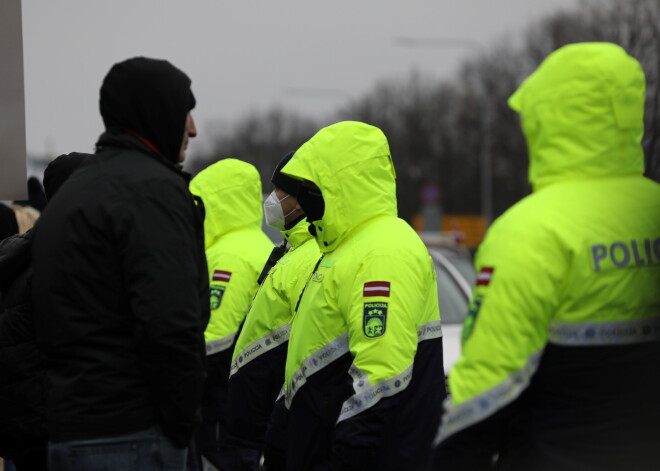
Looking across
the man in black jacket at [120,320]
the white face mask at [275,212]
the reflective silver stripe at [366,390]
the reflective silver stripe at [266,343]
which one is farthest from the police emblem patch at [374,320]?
the white face mask at [275,212]

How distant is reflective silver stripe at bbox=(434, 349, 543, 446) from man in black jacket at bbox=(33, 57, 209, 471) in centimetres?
80

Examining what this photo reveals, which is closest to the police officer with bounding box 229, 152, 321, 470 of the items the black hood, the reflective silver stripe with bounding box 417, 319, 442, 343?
the reflective silver stripe with bounding box 417, 319, 442, 343

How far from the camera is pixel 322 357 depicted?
4117mm

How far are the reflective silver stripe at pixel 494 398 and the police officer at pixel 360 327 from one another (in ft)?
3.27

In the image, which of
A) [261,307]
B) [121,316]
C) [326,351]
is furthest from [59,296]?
[261,307]

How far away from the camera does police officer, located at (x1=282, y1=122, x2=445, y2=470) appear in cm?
388

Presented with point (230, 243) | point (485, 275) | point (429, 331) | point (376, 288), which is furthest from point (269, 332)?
point (485, 275)

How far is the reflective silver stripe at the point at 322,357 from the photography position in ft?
13.5

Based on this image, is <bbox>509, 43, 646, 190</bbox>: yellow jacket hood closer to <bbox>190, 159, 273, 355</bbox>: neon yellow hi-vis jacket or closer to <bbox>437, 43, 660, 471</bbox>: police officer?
<bbox>437, 43, 660, 471</bbox>: police officer

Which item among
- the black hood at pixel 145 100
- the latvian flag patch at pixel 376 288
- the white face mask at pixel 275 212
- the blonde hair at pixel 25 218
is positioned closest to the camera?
the black hood at pixel 145 100

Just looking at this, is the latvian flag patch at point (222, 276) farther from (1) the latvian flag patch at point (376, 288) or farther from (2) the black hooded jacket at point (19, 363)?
(1) the latvian flag patch at point (376, 288)

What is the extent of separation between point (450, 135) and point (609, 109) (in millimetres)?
66034

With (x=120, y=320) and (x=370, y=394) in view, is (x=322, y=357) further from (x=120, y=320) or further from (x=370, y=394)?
(x=120, y=320)

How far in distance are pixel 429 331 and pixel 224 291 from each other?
7.36 feet
